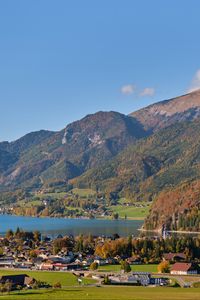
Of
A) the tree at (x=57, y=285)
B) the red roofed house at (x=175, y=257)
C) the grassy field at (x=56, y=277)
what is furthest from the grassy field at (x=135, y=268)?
the tree at (x=57, y=285)

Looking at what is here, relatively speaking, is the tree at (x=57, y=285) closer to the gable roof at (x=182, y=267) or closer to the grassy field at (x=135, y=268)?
the grassy field at (x=135, y=268)

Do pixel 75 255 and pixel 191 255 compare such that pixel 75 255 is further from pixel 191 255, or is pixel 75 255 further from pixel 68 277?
pixel 68 277

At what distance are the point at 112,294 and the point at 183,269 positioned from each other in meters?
29.4

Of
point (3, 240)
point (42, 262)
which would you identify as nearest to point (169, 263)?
point (42, 262)

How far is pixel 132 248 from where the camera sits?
12425 centimetres

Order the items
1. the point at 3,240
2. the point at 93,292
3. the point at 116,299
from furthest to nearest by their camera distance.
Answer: the point at 3,240, the point at 93,292, the point at 116,299

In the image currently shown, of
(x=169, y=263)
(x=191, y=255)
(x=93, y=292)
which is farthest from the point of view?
(x=191, y=255)

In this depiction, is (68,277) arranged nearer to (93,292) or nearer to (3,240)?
(93,292)

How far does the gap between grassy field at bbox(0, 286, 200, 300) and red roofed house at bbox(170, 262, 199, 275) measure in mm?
18547

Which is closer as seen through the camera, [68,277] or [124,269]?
[68,277]

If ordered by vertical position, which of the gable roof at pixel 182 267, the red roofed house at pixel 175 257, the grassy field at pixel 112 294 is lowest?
the grassy field at pixel 112 294

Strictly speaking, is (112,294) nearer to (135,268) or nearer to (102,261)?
(135,268)

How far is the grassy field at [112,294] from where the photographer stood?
223 feet

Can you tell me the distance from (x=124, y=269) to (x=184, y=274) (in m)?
8.67
